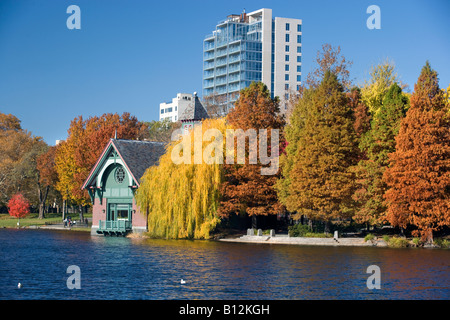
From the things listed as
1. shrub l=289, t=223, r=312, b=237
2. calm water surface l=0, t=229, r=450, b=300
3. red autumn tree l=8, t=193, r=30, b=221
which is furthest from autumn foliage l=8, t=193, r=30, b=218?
shrub l=289, t=223, r=312, b=237

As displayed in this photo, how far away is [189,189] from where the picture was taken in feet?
190

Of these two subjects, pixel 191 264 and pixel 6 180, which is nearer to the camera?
pixel 191 264

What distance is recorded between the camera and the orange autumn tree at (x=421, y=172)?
4884 cm

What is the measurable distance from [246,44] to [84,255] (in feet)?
401

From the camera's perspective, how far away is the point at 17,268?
36.3 m

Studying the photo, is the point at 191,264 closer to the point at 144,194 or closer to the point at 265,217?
the point at 144,194

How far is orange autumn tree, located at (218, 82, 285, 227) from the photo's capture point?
2327 inches

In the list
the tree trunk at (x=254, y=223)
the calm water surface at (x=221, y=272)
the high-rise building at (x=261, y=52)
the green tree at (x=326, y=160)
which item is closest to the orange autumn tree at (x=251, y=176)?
the tree trunk at (x=254, y=223)

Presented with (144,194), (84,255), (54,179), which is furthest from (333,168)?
(54,179)

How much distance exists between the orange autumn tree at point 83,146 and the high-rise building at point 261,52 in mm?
70212

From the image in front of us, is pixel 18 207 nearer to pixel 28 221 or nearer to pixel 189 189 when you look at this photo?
pixel 28 221

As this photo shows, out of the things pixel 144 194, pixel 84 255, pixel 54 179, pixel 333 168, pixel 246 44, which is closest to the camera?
pixel 84 255

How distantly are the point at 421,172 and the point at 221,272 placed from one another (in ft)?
72.8

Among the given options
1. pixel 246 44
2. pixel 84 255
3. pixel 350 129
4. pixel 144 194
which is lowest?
pixel 84 255
